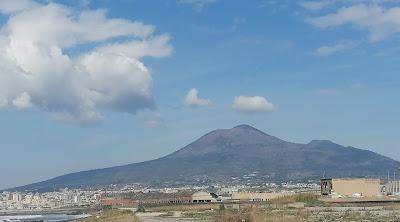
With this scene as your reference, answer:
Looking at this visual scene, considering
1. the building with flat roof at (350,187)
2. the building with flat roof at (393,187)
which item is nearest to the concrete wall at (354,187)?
the building with flat roof at (350,187)

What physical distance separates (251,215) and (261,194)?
81560 mm

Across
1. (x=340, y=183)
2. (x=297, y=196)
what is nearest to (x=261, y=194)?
(x=340, y=183)

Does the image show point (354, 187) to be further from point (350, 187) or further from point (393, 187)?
point (393, 187)

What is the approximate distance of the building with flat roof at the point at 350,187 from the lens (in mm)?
106000

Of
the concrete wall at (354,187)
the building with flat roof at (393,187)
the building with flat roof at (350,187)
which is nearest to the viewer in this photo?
the building with flat roof at (350,187)

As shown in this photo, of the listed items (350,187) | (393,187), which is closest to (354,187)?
(350,187)

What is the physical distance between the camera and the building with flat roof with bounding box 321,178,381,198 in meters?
106

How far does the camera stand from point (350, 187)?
354 ft

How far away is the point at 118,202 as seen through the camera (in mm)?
159500

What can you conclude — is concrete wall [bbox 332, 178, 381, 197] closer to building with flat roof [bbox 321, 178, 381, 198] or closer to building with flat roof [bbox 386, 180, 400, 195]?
building with flat roof [bbox 321, 178, 381, 198]

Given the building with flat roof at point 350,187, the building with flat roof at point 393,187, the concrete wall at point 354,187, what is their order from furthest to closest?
the building with flat roof at point 393,187 < the concrete wall at point 354,187 < the building with flat roof at point 350,187

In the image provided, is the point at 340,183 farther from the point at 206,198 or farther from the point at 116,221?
the point at 116,221

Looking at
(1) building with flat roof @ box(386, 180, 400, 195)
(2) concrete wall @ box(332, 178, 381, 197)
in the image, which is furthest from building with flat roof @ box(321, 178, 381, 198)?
(1) building with flat roof @ box(386, 180, 400, 195)

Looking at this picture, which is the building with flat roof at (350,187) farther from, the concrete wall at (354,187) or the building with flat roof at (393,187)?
the building with flat roof at (393,187)
